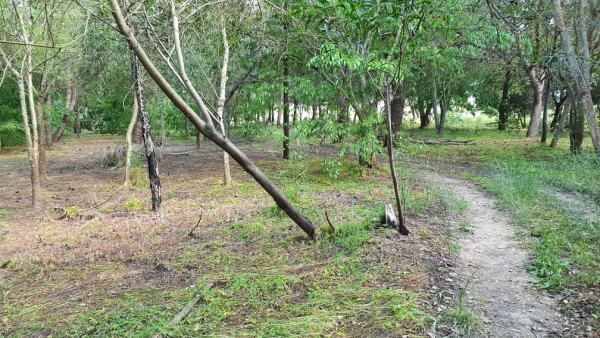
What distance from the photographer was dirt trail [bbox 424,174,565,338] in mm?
2898

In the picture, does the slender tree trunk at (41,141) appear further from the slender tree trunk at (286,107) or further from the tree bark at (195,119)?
the tree bark at (195,119)

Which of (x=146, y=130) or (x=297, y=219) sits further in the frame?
(x=146, y=130)

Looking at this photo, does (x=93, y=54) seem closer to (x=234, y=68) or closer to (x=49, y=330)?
(x=234, y=68)

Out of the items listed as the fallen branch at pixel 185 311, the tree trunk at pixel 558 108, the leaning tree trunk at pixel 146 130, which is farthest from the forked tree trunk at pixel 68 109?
the tree trunk at pixel 558 108

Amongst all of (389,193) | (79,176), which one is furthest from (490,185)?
(79,176)

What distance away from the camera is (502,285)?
A: 3.57 m

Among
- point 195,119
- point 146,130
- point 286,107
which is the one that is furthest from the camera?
point 286,107

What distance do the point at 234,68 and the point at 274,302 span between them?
8364 millimetres

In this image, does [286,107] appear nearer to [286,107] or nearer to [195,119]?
[286,107]

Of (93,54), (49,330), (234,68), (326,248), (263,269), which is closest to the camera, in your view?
(49,330)

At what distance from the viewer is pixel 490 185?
7.82m

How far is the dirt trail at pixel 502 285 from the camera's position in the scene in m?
2.90

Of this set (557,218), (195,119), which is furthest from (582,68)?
(195,119)

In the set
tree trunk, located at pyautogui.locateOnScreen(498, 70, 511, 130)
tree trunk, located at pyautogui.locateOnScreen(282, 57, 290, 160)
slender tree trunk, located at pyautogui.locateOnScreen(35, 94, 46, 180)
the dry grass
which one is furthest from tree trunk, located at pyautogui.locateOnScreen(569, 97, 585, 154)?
slender tree trunk, located at pyautogui.locateOnScreen(35, 94, 46, 180)
